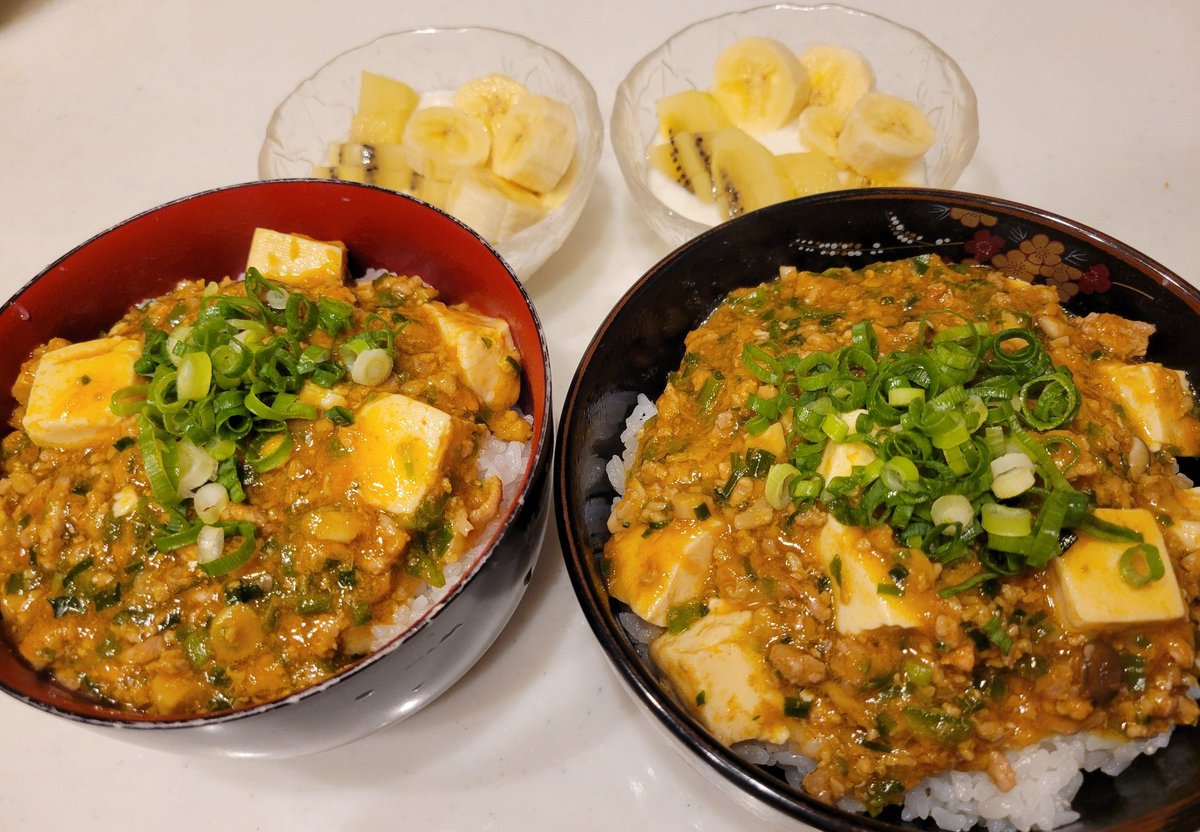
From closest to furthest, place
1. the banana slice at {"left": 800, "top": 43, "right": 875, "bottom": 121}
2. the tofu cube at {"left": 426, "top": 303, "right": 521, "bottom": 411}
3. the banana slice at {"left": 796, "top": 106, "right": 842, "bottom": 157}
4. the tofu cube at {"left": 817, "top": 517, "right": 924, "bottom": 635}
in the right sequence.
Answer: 1. the tofu cube at {"left": 817, "top": 517, "right": 924, "bottom": 635}
2. the tofu cube at {"left": 426, "top": 303, "right": 521, "bottom": 411}
3. the banana slice at {"left": 796, "top": 106, "right": 842, "bottom": 157}
4. the banana slice at {"left": 800, "top": 43, "right": 875, "bottom": 121}

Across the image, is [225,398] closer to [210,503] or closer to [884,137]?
[210,503]

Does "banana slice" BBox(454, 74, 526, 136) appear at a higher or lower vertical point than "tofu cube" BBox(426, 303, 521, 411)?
higher

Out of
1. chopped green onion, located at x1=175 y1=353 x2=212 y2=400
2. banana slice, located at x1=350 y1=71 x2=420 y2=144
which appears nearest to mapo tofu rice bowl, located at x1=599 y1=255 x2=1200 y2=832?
chopped green onion, located at x1=175 y1=353 x2=212 y2=400

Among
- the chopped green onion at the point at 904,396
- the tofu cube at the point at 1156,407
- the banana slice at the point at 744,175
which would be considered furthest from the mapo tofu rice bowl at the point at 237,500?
the tofu cube at the point at 1156,407

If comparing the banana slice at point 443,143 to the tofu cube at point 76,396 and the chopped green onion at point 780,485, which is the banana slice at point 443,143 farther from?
the chopped green onion at point 780,485

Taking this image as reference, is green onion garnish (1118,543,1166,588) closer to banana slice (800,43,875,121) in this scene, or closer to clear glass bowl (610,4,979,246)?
clear glass bowl (610,4,979,246)

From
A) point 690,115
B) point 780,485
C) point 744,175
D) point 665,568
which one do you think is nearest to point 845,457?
point 780,485
